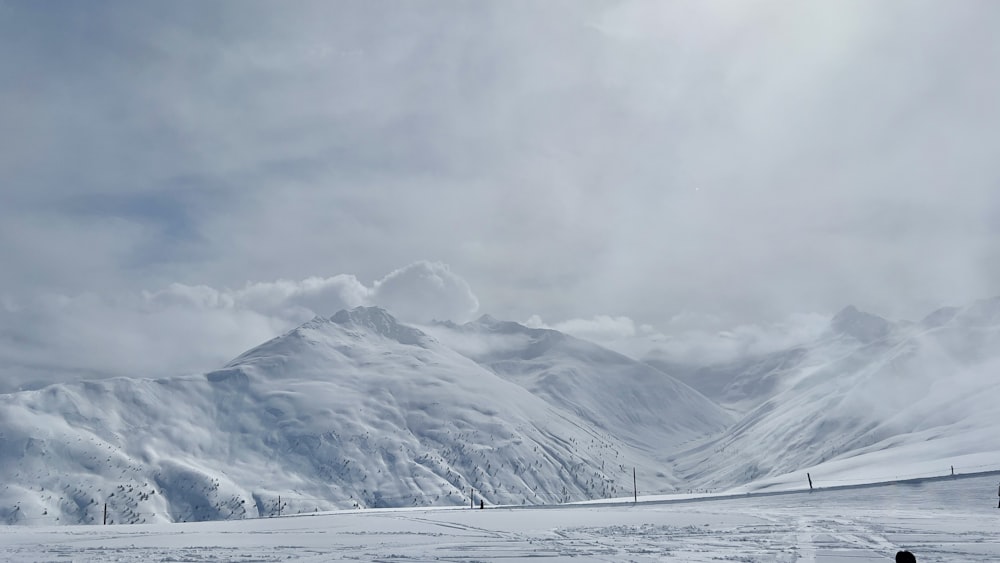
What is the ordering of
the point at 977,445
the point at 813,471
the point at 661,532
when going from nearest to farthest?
1. the point at 661,532
2. the point at 977,445
3. the point at 813,471

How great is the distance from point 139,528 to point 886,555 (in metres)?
48.7

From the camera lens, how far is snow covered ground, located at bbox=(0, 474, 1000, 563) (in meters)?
34.4

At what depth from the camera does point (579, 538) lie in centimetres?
4331

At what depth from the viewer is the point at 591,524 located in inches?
2170

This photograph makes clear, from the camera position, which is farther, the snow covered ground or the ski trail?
the snow covered ground

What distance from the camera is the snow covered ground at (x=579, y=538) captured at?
34438 mm

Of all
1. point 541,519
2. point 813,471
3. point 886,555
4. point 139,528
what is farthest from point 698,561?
point 813,471

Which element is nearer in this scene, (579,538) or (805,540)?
(805,540)

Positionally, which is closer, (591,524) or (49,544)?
(49,544)

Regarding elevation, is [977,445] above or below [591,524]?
above

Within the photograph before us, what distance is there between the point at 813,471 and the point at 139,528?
163m

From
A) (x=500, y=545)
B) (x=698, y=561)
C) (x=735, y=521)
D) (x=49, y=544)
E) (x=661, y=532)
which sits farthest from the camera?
(x=735, y=521)

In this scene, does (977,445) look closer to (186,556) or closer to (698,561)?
(698,561)

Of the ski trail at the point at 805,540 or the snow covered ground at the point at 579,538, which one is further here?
the snow covered ground at the point at 579,538
